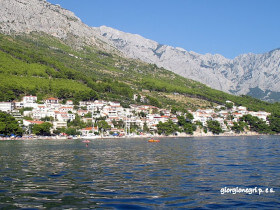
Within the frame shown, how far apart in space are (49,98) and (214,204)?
121m

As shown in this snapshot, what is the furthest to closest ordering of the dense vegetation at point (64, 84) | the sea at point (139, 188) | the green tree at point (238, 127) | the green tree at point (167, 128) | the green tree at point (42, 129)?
the green tree at point (238, 127) → the dense vegetation at point (64, 84) → the green tree at point (167, 128) → the green tree at point (42, 129) → the sea at point (139, 188)

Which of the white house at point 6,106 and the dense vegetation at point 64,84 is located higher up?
the dense vegetation at point 64,84

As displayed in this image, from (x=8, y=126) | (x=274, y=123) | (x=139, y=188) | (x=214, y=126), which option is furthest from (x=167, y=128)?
(x=139, y=188)

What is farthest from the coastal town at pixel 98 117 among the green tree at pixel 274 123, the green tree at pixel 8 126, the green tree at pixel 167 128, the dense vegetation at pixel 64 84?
the green tree at pixel 8 126

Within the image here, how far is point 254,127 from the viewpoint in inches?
5778

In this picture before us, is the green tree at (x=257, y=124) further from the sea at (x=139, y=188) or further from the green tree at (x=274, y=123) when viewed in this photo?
the sea at (x=139, y=188)

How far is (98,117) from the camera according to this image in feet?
406

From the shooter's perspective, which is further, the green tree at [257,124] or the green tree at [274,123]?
the green tree at [274,123]

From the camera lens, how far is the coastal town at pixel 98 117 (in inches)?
4240

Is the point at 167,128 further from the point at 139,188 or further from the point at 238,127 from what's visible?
the point at 139,188

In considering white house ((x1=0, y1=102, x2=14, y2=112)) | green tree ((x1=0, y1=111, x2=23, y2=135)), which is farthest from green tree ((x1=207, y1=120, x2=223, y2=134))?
white house ((x1=0, y1=102, x2=14, y2=112))

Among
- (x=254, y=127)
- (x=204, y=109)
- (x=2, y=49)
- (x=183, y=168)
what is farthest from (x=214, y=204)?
(x=2, y=49)

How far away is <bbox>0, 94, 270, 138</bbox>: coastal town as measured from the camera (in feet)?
353

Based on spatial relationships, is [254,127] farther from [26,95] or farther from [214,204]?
[214,204]
